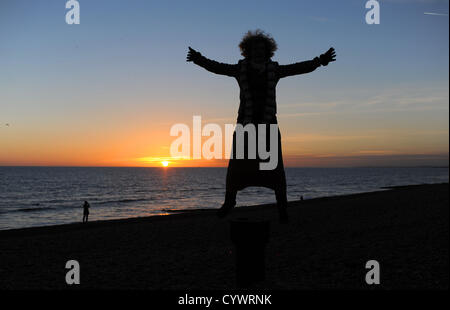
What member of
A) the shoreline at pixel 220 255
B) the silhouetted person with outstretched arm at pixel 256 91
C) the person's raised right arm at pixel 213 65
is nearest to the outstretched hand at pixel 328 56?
the silhouetted person with outstretched arm at pixel 256 91

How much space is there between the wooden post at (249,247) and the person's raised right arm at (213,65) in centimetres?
128

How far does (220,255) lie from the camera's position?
1816 cm

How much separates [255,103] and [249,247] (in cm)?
133

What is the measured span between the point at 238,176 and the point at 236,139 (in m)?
0.26

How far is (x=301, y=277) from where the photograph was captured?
14008mm

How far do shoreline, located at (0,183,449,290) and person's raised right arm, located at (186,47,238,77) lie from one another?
5659mm

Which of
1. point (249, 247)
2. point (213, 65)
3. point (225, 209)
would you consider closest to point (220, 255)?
point (249, 247)

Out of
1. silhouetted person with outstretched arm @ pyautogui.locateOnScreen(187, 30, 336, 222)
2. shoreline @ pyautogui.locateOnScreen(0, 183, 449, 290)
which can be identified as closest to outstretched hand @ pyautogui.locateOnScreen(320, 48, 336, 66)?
silhouetted person with outstretched arm @ pyautogui.locateOnScreen(187, 30, 336, 222)

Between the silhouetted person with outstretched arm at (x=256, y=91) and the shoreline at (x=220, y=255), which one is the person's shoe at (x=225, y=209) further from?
the shoreline at (x=220, y=255)

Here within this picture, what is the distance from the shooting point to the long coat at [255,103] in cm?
254

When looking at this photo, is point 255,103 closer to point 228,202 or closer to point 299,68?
point 299,68
